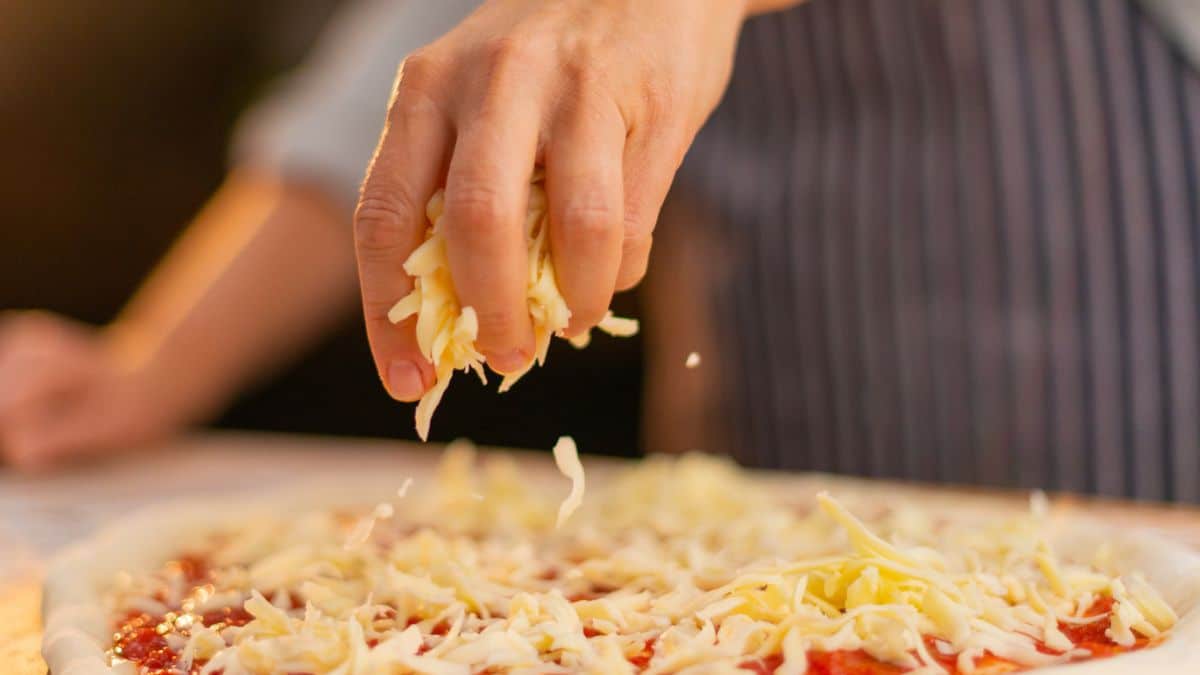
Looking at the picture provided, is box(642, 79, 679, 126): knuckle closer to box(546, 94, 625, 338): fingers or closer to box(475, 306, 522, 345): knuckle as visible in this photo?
box(546, 94, 625, 338): fingers

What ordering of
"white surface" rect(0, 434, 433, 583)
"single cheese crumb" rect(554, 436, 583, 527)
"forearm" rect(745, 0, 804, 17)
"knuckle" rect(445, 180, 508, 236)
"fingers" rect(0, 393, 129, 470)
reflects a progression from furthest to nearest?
1. "fingers" rect(0, 393, 129, 470)
2. "white surface" rect(0, 434, 433, 583)
3. "forearm" rect(745, 0, 804, 17)
4. "single cheese crumb" rect(554, 436, 583, 527)
5. "knuckle" rect(445, 180, 508, 236)

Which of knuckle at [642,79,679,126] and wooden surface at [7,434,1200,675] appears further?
wooden surface at [7,434,1200,675]

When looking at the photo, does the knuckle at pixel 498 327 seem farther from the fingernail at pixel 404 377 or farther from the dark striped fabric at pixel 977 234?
the dark striped fabric at pixel 977 234

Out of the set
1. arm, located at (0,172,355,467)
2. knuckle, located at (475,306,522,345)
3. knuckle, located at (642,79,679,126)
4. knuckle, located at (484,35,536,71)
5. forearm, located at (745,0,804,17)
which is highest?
forearm, located at (745,0,804,17)

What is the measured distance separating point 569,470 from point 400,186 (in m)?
0.22

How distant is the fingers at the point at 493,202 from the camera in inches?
24.8

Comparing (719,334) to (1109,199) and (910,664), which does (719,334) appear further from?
(910,664)

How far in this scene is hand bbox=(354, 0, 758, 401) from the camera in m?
0.64

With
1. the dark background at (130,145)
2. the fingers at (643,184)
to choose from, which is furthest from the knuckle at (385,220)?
the dark background at (130,145)

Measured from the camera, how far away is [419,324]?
675mm

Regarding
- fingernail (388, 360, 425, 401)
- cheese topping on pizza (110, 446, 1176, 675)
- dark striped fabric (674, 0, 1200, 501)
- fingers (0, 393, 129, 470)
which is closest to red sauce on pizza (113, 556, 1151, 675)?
cheese topping on pizza (110, 446, 1176, 675)

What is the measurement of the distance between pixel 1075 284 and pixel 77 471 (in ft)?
4.77

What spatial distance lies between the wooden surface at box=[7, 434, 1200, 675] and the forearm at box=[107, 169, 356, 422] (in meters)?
0.12

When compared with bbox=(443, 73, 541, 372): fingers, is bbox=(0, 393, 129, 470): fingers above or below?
below
